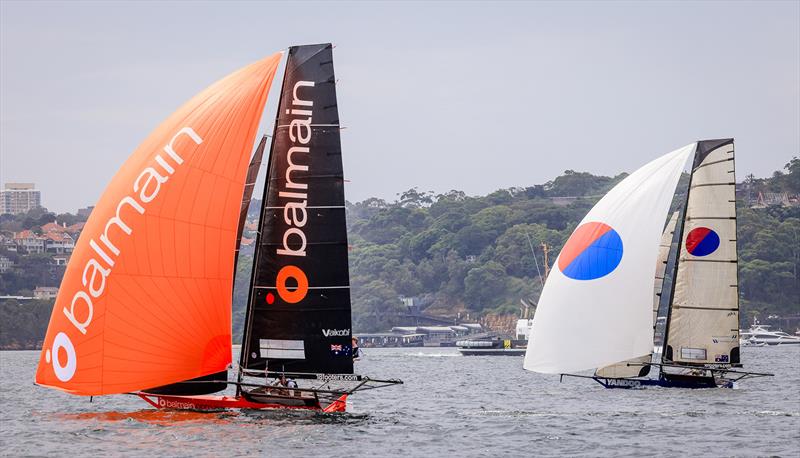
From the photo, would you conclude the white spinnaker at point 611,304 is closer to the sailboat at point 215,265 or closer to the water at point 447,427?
the water at point 447,427

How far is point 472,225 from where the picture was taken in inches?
6442

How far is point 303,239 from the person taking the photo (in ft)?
79.5

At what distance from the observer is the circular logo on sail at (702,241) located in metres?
33.8

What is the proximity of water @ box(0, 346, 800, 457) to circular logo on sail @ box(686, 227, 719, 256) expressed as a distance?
3.45 metres

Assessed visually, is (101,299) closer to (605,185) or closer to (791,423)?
(791,423)

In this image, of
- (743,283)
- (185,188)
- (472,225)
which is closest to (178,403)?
(185,188)

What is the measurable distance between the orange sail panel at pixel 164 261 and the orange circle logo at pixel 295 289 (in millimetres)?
923

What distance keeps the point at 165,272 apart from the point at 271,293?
2133mm

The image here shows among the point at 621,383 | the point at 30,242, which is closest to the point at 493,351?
the point at 621,383

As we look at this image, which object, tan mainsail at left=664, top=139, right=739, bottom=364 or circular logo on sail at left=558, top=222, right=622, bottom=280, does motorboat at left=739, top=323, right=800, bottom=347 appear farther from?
circular logo on sail at left=558, top=222, right=622, bottom=280

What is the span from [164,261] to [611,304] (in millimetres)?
12480

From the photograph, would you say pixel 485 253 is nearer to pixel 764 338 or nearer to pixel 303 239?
pixel 764 338

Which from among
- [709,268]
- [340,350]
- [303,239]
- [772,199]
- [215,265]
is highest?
[772,199]

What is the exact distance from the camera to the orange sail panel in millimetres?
22750
